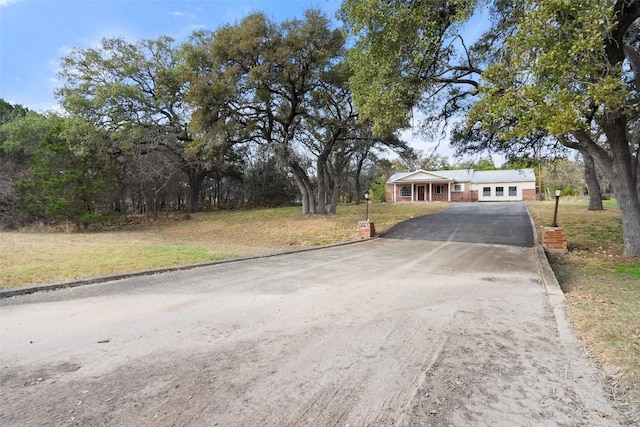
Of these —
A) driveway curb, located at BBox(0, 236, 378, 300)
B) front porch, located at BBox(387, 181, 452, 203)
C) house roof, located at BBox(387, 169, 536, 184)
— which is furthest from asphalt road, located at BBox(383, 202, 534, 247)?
front porch, located at BBox(387, 181, 452, 203)

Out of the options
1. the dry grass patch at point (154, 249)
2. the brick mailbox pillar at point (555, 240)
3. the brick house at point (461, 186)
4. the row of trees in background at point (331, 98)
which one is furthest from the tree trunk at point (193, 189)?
the brick house at point (461, 186)

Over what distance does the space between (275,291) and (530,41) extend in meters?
5.32

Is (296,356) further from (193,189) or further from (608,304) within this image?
(193,189)

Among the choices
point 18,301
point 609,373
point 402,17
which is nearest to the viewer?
point 609,373

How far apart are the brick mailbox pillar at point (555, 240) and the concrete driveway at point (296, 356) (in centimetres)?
412

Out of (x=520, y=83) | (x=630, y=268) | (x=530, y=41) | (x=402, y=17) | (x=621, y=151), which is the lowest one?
(x=630, y=268)

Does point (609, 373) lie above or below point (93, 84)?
below

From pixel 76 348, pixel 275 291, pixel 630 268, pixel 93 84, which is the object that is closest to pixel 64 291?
pixel 76 348

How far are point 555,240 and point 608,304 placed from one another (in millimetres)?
5258

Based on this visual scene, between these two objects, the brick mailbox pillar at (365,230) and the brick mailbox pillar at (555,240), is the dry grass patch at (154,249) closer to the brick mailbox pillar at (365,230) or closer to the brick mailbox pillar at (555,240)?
the brick mailbox pillar at (365,230)

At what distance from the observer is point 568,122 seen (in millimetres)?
5293

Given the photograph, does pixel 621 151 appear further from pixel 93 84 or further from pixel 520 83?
pixel 93 84

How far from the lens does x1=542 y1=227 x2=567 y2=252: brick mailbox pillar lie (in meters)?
8.99

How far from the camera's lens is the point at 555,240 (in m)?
9.07
